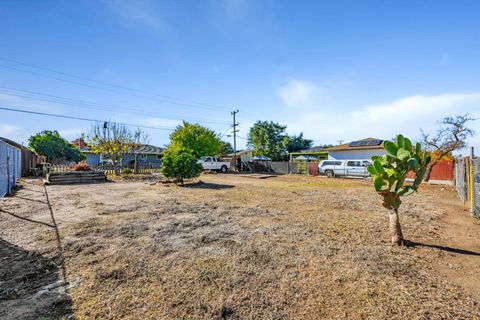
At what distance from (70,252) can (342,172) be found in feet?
67.5

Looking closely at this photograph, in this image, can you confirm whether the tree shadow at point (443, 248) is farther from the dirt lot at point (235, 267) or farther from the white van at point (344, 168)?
the white van at point (344, 168)

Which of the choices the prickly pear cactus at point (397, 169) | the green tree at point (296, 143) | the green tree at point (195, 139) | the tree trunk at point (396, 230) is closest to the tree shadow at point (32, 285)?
the prickly pear cactus at point (397, 169)

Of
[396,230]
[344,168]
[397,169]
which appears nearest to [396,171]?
[397,169]

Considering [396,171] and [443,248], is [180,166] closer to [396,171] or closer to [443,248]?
[396,171]

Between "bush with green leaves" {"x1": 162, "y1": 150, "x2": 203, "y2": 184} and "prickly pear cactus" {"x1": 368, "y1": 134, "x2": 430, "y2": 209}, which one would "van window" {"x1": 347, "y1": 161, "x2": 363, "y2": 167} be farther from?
"prickly pear cactus" {"x1": 368, "y1": 134, "x2": 430, "y2": 209}

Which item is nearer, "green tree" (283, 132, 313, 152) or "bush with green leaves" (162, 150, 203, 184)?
"bush with green leaves" (162, 150, 203, 184)

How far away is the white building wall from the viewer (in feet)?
87.6

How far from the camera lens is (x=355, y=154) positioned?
92.8 feet

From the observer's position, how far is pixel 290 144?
41.9 metres

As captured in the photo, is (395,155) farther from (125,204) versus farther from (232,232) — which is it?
(125,204)

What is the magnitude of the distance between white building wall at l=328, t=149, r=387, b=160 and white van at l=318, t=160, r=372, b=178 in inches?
293

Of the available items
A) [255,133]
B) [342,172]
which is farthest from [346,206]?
[255,133]

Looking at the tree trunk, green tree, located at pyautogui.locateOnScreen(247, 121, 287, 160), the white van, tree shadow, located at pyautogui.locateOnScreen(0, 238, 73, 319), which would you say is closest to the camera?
tree shadow, located at pyautogui.locateOnScreen(0, 238, 73, 319)

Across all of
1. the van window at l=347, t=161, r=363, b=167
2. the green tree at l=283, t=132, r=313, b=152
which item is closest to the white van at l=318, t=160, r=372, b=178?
the van window at l=347, t=161, r=363, b=167
